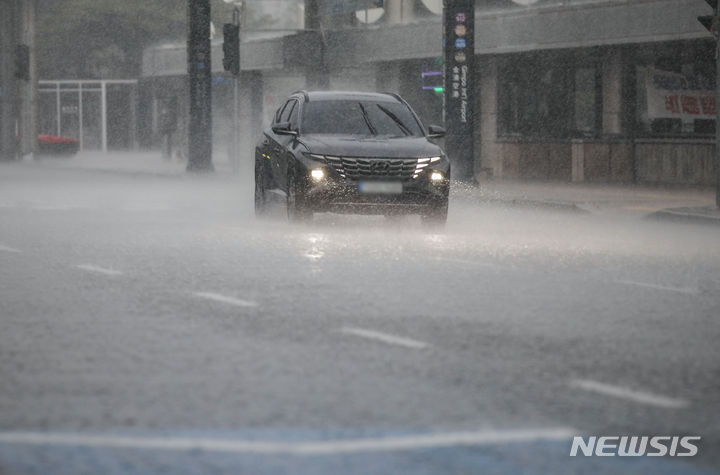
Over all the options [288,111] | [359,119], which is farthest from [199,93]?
[359,119]

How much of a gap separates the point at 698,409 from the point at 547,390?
0.79 metres

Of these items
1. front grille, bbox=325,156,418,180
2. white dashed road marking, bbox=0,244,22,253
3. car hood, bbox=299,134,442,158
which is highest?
car hood, bbox=299,134,442,158

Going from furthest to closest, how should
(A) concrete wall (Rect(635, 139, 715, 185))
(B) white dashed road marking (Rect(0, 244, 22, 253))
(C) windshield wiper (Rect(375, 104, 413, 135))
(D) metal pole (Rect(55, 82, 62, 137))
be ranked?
(D) metal pole (Rect(55, 82, 62, 137)), (A) concrete wall (Rect(635, 139, 715, 185)), (C) windshield wiper (Rect(375, 104, 413, 135)), (B) white dashed road marking (Rect(0, 244, 22, 253))

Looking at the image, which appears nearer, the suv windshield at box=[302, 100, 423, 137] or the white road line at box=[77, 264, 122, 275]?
the white road line at box=[77, 264, 122, 275]

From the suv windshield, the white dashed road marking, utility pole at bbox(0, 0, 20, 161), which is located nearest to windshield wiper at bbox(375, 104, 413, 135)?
the suv windshield

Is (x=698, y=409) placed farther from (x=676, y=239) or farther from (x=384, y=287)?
(x=676, y=239)

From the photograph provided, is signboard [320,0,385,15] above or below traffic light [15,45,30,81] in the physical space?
above

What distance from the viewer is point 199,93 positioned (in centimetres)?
3941

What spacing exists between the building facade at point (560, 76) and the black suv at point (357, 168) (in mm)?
10848

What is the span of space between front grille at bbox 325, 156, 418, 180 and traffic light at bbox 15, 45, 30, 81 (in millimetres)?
35335

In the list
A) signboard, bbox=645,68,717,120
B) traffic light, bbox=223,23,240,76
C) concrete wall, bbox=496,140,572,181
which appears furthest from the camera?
traffic light, bbox=223,23,240,76

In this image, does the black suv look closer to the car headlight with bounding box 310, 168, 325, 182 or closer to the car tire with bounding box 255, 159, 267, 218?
the car headlight with bounding box 310, 168, 325, 182

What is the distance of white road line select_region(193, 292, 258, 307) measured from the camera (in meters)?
11.2

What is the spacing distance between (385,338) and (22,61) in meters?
44.3
